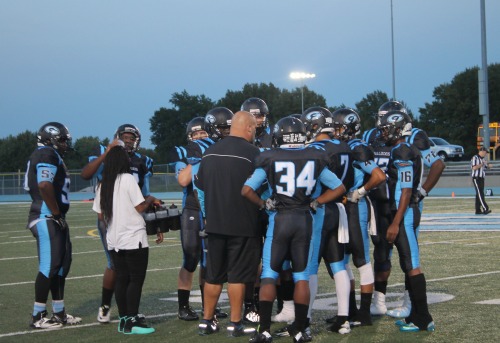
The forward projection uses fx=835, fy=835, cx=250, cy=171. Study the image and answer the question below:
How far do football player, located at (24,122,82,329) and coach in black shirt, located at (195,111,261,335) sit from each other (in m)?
1.50

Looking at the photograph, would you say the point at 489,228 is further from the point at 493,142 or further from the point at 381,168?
the point at 493,142

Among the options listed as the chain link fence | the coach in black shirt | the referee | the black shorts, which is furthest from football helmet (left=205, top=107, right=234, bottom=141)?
the chain link fence

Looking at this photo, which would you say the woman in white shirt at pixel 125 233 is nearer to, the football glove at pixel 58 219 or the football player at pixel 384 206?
the football glove at pixel 58 219

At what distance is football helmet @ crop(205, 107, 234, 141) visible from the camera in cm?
773

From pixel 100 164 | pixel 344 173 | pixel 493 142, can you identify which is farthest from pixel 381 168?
pixel 493 142

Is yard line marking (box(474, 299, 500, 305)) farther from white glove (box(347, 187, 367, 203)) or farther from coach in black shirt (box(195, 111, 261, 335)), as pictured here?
coach in black shirt (box(195, 111, 261, 335))

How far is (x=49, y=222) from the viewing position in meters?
7.67

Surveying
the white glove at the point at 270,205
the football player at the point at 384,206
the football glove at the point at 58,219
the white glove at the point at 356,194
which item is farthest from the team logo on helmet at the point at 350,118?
the football glove at the point at 58,219

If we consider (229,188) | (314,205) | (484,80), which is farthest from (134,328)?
(484,80)

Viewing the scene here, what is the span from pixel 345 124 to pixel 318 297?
2069 millimetres

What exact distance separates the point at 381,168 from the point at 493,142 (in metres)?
44.5

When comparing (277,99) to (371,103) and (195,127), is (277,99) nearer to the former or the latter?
(371,103)

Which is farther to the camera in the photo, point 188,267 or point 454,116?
point 454,116

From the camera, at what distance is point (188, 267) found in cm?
789
